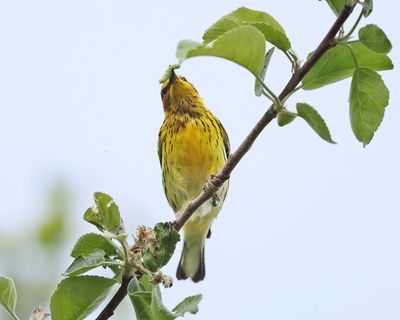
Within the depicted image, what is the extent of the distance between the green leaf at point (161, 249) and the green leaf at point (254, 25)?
600 mm

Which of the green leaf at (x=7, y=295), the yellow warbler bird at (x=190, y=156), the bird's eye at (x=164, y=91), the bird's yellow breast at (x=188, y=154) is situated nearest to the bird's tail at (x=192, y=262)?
the yellow warbler bird at (x=190, y=156)

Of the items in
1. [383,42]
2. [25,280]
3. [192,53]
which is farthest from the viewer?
[25,280]

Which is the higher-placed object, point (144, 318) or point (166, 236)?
point (166, 236)

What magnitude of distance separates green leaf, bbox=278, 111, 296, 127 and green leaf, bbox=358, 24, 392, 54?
306 millimetres

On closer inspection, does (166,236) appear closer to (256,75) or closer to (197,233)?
(256,75)

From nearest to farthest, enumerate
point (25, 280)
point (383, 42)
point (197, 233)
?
point (383, 42) < point (25, 280) < point (197, 233)

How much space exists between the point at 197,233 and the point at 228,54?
5.24 metres

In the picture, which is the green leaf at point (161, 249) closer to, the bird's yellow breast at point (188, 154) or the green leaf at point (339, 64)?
the green leaf at point (339, 64)

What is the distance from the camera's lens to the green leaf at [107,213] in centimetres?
199

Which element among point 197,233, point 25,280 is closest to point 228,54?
point 25,280

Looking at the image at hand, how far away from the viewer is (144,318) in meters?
1.63

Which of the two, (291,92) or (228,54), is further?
(291,92)

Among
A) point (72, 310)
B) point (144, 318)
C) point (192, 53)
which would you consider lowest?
point (72, 310)

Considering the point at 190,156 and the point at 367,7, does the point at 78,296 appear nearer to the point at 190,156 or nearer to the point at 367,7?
the point at 367,7
